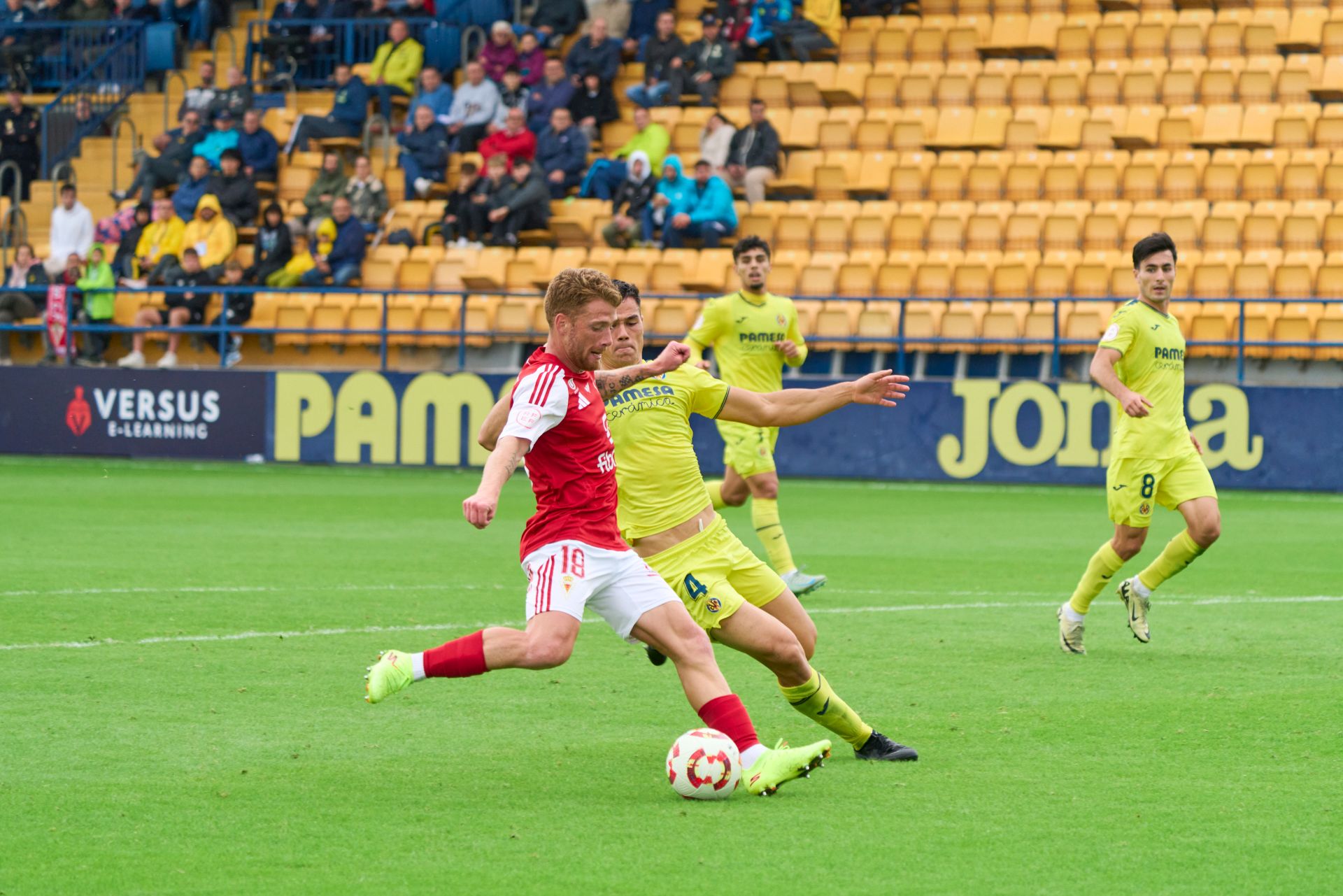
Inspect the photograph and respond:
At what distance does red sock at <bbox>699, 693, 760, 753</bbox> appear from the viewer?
590 centimetres

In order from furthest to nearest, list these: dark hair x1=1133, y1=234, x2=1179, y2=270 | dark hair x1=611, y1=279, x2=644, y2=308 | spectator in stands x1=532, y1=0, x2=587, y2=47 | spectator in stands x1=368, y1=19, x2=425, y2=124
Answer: spectator in stands x1=368, y1=19, x2=425, y2=124 → spectator in stands x1=532, y1=0, x2=587, y2=47 → dark hair x1=1133, y1=234, x2=1179, y2=270 → dark hair x1=611, y1=279, x2=644, y2=308

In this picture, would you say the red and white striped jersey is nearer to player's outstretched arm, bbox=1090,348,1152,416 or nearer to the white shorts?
the white shorts

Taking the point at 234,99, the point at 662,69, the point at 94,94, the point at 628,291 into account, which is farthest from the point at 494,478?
the point at 94,94

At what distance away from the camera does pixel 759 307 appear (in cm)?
1229

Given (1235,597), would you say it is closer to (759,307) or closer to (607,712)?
(759,307)

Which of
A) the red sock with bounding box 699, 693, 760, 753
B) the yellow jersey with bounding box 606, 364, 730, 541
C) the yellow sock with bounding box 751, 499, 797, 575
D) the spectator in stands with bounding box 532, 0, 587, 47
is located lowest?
the yellow sock with bounding box 751, 499, 797, 575

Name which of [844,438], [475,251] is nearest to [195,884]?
[844,438]

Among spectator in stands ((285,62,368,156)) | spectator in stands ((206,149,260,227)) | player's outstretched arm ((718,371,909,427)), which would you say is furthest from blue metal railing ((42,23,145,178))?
player's outstretched arm ((718,371,909,427))

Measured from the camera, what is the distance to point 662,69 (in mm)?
24453

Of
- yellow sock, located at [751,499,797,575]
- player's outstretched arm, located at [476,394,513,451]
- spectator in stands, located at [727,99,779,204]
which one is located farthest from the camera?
spectator in stands, located at [727,99,779,204]

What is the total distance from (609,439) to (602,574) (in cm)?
47

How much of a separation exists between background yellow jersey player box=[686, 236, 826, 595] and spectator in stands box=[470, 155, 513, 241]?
11224 mm

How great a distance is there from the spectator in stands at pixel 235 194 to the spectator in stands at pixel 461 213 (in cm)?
289

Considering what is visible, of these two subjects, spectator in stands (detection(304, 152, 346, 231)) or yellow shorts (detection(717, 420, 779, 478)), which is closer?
yellow shorts (detection(717, 420, 779, 478))
